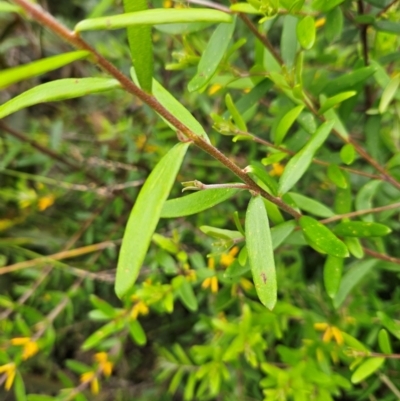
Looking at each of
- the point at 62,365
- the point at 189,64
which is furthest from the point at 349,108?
the point at 62,365

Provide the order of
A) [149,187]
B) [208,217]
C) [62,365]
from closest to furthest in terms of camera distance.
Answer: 1. [149,187]
2. [208,217]
3. [62,365]

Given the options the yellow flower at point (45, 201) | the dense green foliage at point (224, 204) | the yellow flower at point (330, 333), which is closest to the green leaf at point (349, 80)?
the dense green foliage at point (224, 204)

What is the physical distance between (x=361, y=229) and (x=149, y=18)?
0.40 meters

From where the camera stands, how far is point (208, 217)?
4.03ft

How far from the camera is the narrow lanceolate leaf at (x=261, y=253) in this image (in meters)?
0.47

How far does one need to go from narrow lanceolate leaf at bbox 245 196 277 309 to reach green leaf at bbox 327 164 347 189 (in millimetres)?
238

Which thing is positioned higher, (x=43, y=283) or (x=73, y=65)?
(x=73, y=65)

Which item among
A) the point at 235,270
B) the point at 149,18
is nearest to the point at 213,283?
the point at 235,270

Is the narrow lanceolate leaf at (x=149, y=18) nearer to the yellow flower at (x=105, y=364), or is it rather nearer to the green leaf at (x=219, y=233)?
the green leaf at (x=219, y=233)

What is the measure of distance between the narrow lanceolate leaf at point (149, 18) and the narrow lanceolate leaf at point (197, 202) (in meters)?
0.20

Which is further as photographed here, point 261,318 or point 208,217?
point 208,217

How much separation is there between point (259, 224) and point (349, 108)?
41cm

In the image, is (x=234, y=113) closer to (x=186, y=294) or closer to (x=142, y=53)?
(x=142, y=53)

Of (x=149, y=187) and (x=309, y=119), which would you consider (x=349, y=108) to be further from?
(x=149, y=187)
